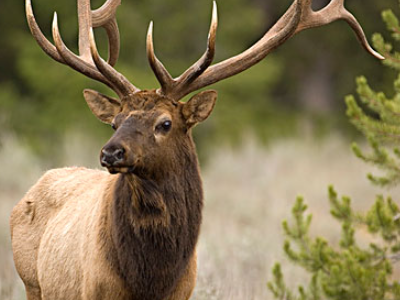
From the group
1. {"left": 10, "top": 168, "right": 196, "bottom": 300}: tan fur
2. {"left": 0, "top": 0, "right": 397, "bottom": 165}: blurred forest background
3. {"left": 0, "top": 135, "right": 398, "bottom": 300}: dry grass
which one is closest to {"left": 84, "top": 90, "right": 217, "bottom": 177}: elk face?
{"left": 10, "top": 168, "right": 196, "bottom": 300}: tan fur

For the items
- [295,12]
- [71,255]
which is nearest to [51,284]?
[71,255]

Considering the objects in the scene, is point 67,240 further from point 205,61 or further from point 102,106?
point 205,61

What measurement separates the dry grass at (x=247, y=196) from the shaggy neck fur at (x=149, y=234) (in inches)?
66.4

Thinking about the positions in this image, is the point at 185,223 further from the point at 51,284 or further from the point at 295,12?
the point at 295,12

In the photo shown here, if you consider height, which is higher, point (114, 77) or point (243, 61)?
point (114, 77)

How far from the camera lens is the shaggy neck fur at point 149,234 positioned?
15.1 ft

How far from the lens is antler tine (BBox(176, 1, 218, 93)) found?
15.0ft

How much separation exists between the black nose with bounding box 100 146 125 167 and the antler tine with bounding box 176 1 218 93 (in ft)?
2.70

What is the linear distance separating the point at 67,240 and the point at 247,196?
8.66 metres

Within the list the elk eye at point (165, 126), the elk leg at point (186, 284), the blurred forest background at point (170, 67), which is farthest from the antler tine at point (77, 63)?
the blurred forest background at point (170, 67)

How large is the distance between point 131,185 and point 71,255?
2.83 ft

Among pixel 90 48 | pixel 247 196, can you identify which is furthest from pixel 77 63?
pixel 247 196

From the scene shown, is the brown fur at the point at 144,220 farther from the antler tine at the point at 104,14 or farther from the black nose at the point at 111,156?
the antler tine at the point at 104,14

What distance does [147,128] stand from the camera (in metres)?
4.58
